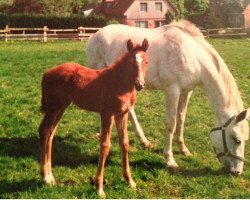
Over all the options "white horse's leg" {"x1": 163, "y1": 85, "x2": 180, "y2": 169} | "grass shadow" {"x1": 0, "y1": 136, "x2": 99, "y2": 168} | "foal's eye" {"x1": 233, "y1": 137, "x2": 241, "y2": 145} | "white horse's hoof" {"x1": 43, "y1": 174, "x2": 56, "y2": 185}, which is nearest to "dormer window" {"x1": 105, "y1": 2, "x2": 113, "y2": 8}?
"grass shadow" {"x1": 0, "y1": 136, "x2": 99, "y2": 168}

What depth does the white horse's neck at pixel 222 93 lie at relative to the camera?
7.28 meters

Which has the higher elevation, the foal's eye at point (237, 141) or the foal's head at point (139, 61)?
the foal's head at point (139, 61)

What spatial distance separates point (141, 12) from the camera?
6681 centimetres

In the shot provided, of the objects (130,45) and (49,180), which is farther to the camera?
(49,180)

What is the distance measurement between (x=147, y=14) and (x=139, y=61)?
63200 millimetres

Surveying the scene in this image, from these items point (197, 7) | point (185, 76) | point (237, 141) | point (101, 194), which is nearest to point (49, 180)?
point (101, 194)

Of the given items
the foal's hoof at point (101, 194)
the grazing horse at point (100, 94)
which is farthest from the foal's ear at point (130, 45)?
the foal's hoof at point (101, 194)

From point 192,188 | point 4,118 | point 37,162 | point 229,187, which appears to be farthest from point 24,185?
point 4,118

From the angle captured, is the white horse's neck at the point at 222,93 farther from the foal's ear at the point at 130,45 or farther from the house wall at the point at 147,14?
the house wall at the point at 147,14

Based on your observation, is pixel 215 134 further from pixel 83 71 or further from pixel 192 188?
pixel 83 71

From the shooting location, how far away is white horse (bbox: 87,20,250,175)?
23.6 feet

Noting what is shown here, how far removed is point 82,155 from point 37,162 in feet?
3.05

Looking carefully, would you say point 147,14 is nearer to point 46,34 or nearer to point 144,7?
point 144,7

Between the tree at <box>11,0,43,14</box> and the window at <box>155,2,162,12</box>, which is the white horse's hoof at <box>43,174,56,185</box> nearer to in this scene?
the tree at <box>11,0,43,14</box>
